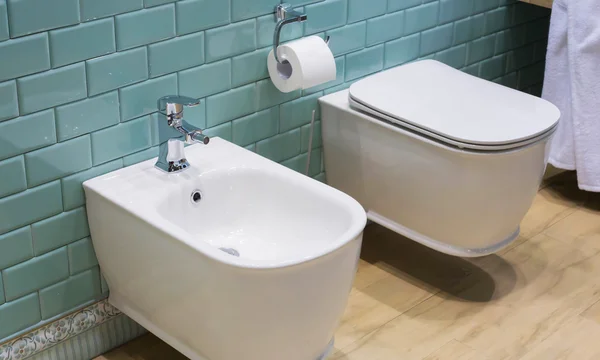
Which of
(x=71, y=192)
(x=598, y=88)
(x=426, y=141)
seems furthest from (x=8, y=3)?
(x=598, y=88)

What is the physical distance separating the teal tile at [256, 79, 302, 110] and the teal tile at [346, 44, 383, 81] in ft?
0.76

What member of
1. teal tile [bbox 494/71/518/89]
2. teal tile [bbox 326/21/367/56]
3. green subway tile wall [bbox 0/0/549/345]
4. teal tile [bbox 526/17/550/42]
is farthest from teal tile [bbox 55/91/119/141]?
teal tile [bbox 526/17/550/42]

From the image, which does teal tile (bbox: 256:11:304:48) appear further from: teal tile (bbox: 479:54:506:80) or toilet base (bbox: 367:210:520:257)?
teal tile (bbox: 479:54:506:80)

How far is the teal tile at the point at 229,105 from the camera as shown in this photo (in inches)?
79.6

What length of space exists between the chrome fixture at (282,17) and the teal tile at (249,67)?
0.12 ft

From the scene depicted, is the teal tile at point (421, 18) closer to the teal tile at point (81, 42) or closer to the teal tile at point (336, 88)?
the teal tile at point (336, 88)

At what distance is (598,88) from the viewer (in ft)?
8.45

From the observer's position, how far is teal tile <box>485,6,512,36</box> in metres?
2.73

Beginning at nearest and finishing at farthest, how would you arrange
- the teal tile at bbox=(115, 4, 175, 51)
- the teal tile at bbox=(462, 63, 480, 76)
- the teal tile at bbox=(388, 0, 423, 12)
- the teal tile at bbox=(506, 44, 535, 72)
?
the teal tile at bbox=(115, 4, 175, 51), the teal tile at bbox=(388, 0, 423, 12), the teal tile at bbox=(462, 63, 480, 76), the teal tile at bbox=(506, 44, 535, 72)

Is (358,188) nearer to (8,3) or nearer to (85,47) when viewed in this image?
(85,47)

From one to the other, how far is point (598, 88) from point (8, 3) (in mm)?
1726

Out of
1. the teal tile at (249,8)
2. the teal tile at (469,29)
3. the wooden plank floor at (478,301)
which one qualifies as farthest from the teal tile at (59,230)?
the teal tile at (469,29)

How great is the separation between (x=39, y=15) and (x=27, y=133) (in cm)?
23

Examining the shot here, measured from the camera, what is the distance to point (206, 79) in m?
1.98
